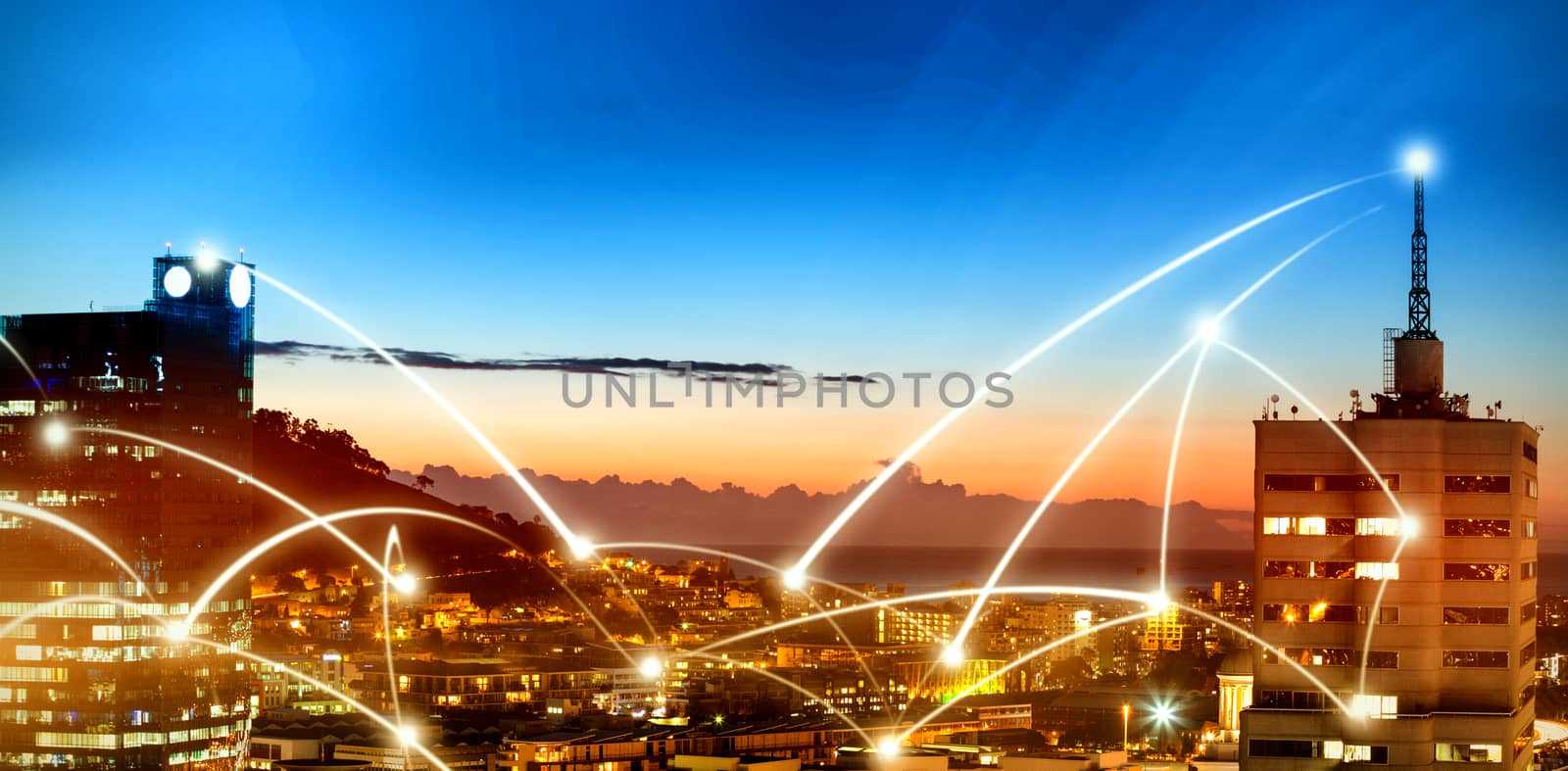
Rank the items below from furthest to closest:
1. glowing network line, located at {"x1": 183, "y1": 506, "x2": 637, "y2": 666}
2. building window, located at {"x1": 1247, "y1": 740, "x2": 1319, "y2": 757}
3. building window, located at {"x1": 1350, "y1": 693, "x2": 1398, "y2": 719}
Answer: glowing network line, located at {"x1": 183, "y1": 506, "x2": 637, "y2": 666}
building window, located at {"x1": 1350, "y1": 693, "x2": 1398, "y2": 719}
building window, located at {"x1": 1247, "y1": 740, "x2": 1319, "y2": 757}

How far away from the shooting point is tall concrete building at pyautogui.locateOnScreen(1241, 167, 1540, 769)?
44.1m

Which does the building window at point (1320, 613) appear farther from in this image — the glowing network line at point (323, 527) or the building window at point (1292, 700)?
the glowing network line at point (323, 527)

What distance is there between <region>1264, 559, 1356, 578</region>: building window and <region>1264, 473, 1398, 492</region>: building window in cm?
175

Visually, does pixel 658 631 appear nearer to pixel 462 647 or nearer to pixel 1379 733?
pixel 462 647

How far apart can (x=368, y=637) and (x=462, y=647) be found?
292 inches

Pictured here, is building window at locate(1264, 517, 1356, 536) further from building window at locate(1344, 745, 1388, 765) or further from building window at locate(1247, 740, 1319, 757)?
building window at locate(1344, 745, 1388, 765)

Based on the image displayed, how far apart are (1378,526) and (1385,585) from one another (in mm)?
1410

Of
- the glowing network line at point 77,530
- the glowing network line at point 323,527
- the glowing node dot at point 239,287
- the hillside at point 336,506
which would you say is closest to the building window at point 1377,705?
the glowing network line at point 323,527

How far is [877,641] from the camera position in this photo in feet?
510

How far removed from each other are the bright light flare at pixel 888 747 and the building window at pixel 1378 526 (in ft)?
72.4

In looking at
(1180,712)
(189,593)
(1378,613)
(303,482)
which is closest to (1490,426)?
(1378,613)

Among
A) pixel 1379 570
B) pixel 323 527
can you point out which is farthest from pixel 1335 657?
pixel 323 527

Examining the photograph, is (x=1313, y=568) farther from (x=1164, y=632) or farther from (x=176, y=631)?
(x=1164, y=632)

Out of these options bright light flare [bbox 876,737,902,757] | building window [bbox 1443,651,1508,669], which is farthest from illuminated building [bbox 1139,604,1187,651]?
building window [bbox 1443,651,1508,669]
